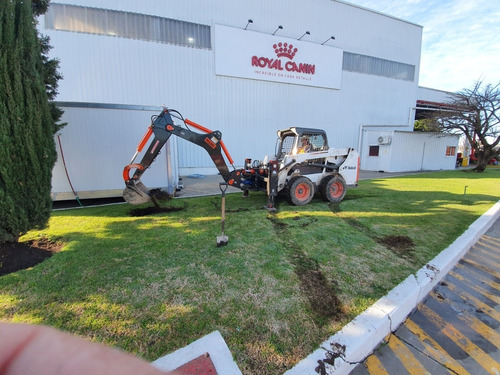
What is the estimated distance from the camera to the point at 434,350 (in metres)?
2.26

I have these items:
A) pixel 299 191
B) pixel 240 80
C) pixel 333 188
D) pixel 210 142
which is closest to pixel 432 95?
pixel 240 80

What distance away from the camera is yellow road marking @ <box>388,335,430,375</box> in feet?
6.73

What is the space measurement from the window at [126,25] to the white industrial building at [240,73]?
0.05m

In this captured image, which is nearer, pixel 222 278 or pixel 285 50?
pixel 222 278

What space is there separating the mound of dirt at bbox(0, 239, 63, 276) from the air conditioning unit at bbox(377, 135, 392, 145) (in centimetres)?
1898

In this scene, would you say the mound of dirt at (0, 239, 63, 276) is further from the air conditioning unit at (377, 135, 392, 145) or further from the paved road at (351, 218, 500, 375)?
the air conditioning unit at (377, 135, 392, 145)

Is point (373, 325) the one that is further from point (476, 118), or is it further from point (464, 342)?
point (476, 118)

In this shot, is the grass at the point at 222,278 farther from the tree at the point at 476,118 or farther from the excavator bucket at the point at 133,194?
the tree at the point at 476,118

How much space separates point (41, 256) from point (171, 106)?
1218 centimetres

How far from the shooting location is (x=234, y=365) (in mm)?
1851

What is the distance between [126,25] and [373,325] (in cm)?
1674

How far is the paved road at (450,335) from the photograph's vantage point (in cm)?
210

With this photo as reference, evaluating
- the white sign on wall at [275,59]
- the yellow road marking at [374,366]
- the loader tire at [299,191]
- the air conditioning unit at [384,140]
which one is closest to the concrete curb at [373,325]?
the yellow road marking at [374,366]

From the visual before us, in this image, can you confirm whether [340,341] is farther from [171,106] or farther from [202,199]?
[171,106]
